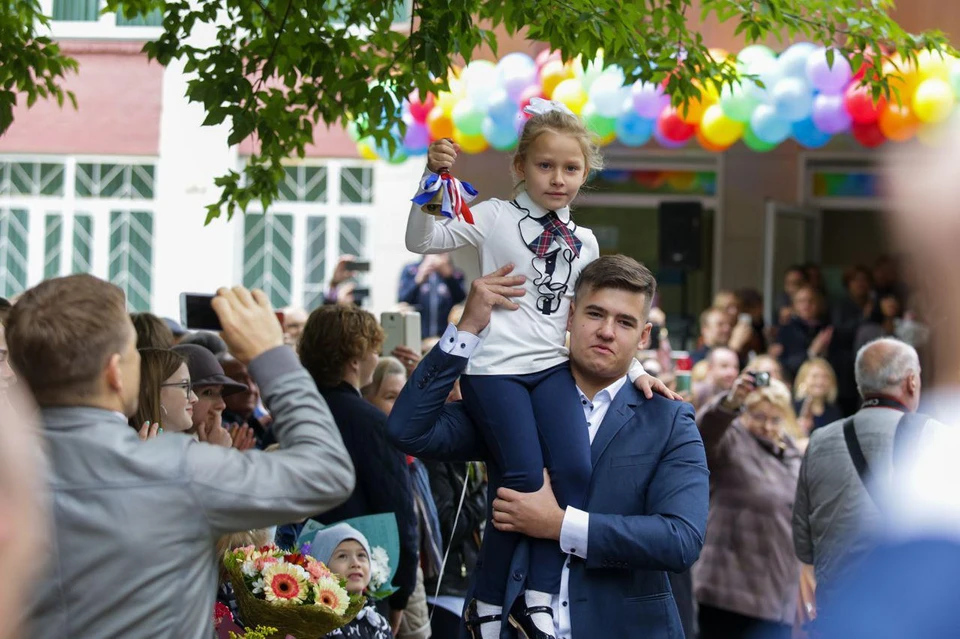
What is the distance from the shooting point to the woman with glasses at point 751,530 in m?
7.30

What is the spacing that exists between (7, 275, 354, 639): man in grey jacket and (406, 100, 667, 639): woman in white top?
0.99 m

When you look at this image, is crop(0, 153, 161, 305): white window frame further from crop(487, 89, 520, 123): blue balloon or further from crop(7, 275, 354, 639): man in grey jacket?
crop(7, 275, 354, 639): man in grey jacket

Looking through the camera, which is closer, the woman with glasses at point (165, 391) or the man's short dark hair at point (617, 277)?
the man's short dark hair at point (617, 277)

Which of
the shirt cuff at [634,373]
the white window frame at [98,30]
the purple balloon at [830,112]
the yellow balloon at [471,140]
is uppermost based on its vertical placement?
the white window frame at [98,30]

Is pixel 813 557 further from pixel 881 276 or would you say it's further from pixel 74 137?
pixel 74 137

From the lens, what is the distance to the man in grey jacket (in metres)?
2.49

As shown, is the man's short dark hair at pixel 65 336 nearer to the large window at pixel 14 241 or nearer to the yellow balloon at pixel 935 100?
the yellow balloon at pixel 935 100

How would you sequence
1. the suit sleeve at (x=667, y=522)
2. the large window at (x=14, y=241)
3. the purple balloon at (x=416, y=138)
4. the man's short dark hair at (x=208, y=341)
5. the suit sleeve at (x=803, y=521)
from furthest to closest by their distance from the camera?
the large window at (x=14, y=241), the purple balloon at (x=416, y=138), the man's short dark hair at (x=208, y=341), the suit sleeve at (x=803, y=521), the suit sleeve at (x=667, y=522)

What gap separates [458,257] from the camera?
1465cm

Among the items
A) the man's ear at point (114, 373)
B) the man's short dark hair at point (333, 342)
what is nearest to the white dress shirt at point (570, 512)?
the man's ear at point (114, 373)

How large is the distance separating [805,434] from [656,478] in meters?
6.67

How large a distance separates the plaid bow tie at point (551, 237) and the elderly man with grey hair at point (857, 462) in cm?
232

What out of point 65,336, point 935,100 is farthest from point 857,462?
point 935,100

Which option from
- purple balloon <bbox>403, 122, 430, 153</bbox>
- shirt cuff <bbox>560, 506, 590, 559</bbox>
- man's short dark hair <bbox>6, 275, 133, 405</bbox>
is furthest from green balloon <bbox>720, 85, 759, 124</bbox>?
man's short dark hair <bbox>6, 275, 133, 405</bbox>
